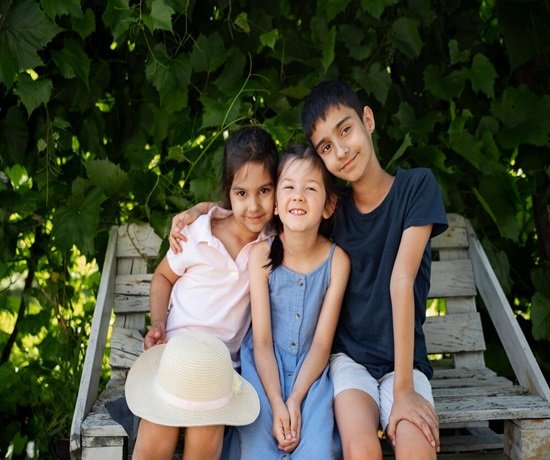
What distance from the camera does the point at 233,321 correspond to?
7.99 feet

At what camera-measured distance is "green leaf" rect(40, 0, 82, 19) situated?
7.95 ft

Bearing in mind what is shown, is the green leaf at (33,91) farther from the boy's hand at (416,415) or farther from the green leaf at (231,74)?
the boy's hand at (416,415)

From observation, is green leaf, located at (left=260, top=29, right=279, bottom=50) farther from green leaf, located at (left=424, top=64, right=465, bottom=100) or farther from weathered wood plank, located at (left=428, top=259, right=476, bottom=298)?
weathered wood plank, located at (left=428, top=259, right=476, bottom=298)

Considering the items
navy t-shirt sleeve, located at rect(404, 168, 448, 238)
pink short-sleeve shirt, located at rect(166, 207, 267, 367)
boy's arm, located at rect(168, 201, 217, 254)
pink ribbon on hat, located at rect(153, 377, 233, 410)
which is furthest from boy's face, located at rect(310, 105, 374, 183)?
pink ribbon on hat, located at rect(153, 377, 233, 410)

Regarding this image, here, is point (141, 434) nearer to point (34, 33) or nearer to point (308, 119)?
point (308, 119)

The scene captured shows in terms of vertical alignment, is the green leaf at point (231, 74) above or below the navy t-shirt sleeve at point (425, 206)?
above

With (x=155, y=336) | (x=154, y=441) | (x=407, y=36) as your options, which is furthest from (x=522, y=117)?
(x=154, y=441)

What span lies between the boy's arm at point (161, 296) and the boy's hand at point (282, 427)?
0.46 meters

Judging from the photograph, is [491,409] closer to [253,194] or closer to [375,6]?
[253,194]

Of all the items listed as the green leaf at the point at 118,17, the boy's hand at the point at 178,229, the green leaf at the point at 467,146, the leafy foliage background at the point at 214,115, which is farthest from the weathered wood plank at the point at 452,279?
the green leaf at the point at 118,17

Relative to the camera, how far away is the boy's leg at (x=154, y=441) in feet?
6.61

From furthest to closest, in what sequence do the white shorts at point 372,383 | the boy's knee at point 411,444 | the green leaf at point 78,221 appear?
the green leaf at point 78,221 → the white shorts at point 372,383 → the boy's knee at point 411,444

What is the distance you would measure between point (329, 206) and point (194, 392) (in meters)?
0.68

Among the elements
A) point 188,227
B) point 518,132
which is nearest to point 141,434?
point 188,227
